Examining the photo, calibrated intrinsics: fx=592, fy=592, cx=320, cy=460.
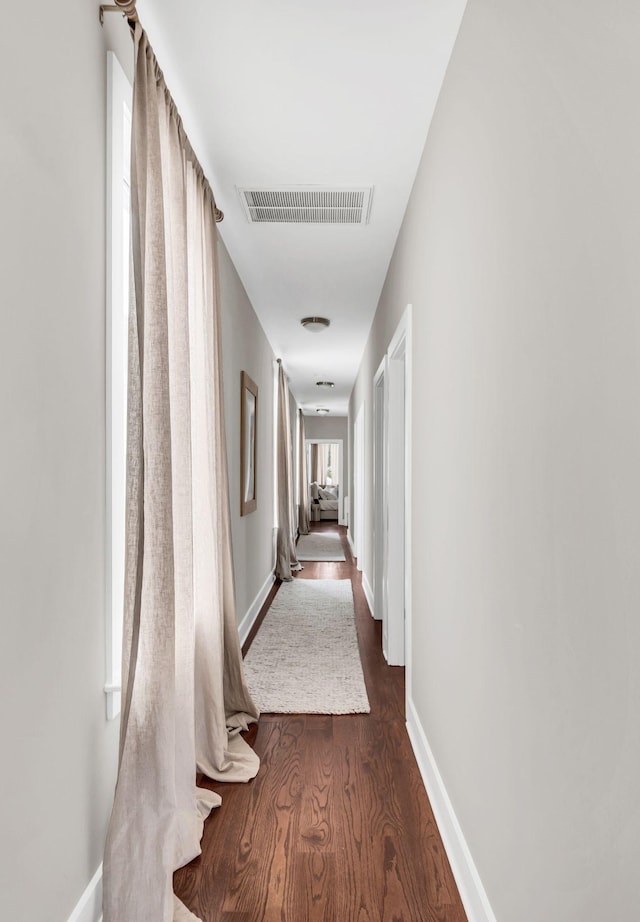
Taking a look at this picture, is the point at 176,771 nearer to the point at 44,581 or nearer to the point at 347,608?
the point at 44,581

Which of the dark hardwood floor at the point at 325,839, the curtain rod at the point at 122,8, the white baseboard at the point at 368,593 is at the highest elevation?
the curtain rod at the point at 122,8

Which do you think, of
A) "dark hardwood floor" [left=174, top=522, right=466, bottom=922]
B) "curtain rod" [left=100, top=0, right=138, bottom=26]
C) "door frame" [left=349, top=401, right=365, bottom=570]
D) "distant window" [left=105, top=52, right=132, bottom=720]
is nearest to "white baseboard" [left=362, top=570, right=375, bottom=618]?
"door frame" [left=349, top=401, right=365, bottom=570]

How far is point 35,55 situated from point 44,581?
109 cm

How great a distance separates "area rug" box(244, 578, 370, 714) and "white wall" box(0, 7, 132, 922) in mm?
1620

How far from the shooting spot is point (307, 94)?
214cm

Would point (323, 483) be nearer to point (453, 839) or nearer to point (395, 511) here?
point (395, 511)

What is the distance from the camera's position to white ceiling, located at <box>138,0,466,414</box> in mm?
1781

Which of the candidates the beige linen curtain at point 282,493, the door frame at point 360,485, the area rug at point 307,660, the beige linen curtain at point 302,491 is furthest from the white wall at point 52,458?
the beige linen curtain at point 302,491

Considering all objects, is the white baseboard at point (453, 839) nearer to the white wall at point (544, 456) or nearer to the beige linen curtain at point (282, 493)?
the white wall at point (544, 456)

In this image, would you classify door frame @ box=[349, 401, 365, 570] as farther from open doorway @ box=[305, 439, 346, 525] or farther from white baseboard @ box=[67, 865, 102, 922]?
white baseboard @ box=[67, 865, 102, 922]

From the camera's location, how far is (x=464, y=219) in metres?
1.76

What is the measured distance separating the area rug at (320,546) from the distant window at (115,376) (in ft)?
22.2

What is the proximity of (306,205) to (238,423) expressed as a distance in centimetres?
164

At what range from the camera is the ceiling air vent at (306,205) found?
9.30 feet
